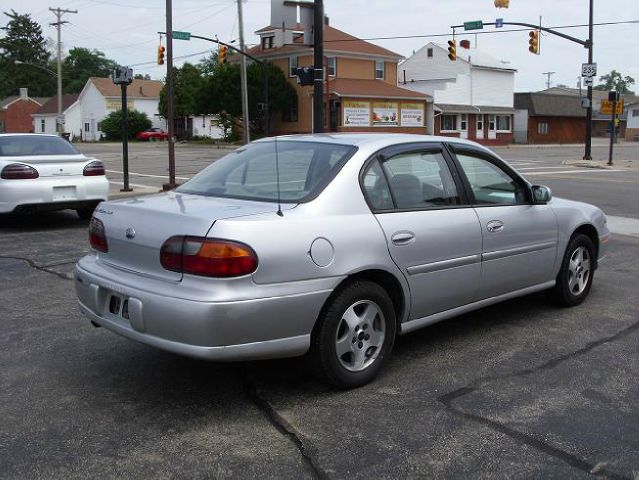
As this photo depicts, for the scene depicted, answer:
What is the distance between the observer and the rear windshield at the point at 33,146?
10422 millimetres

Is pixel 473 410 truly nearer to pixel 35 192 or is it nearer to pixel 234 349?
pixel 234 349

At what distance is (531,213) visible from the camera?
18.1ft

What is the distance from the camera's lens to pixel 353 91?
49.4m

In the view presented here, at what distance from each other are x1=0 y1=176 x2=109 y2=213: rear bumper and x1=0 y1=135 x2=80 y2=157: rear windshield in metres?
0.57

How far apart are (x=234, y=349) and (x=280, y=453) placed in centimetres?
59

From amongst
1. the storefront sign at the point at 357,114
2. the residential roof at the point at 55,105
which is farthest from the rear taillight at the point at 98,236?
the residential roof at the point at 55,105

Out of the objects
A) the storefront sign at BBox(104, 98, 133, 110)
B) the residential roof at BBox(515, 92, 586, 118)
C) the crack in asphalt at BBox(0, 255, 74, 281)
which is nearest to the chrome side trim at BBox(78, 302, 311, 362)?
the crack in asphalt at BBox(0, 255, 74, 281)

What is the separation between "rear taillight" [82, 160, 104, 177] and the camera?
10.6 m

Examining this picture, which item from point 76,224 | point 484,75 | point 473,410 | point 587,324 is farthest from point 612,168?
point 484,75

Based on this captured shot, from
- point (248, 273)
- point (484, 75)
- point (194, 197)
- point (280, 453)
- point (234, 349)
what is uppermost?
point (484, 75)

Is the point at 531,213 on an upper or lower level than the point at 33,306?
upper

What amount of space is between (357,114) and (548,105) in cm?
2608

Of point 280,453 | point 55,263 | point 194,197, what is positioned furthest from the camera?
point 55,263

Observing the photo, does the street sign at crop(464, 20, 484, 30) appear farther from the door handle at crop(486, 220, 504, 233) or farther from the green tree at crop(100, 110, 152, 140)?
the green tree at crop(100, 110, 152, 140)
